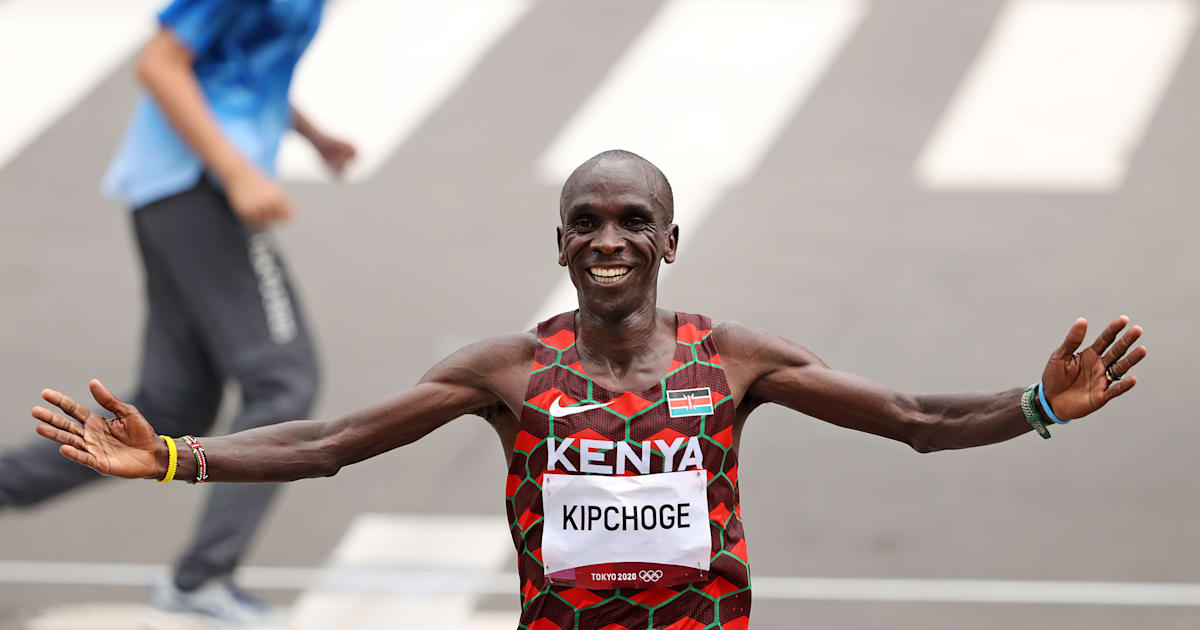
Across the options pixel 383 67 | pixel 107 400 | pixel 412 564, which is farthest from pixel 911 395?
pixel 383 67

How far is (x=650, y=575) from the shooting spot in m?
3.26

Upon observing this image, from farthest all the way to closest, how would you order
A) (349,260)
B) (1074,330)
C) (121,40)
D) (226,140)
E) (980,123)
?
1. (121,40)
2. (980,123)
3. (349,260)
4. (226,140)
5. (1074,330)

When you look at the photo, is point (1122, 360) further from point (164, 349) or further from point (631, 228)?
point (164, 349)

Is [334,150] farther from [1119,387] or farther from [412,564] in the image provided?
[1119,387]

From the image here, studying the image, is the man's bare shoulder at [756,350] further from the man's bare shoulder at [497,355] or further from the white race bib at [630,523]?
the man's bare shoulder at [497,355]

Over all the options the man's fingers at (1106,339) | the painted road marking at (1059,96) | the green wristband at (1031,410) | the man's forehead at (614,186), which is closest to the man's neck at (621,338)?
the man's forehead at (614,186)

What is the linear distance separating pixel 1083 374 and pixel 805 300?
4333mm

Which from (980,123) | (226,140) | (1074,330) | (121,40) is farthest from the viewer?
(121,40)

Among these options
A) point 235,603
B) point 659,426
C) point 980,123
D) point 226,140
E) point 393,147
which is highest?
point 980,123

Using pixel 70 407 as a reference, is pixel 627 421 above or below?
above

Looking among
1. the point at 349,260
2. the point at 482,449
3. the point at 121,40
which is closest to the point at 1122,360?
the point at 482,449

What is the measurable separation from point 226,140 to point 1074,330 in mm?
2572

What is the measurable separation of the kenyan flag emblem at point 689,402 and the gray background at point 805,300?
2119 millimetres

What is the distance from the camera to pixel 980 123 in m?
8.65
